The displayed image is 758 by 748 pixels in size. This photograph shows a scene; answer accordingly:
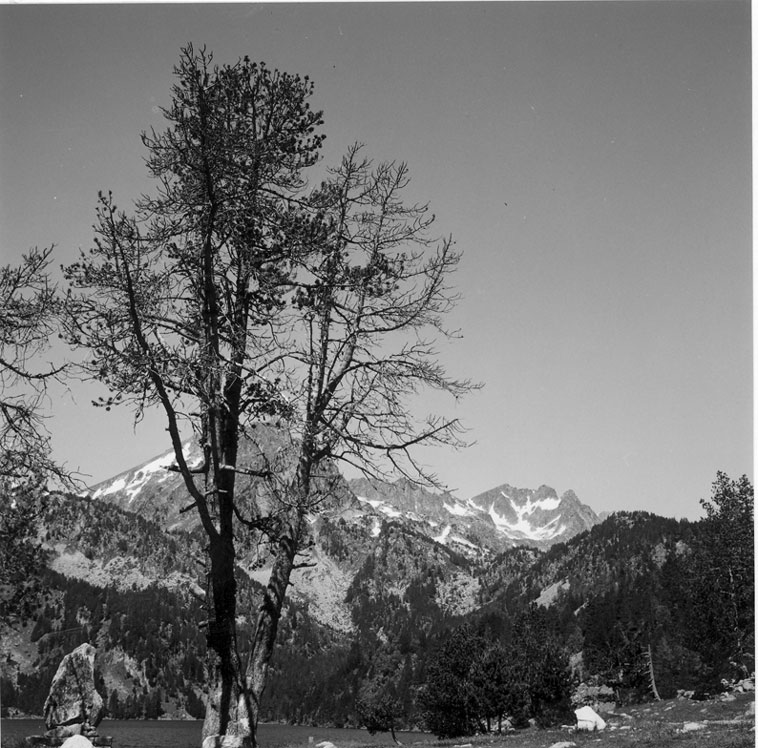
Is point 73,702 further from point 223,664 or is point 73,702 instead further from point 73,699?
point 223,664

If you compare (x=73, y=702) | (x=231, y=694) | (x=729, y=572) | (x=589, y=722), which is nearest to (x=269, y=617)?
(x=231, y=694)

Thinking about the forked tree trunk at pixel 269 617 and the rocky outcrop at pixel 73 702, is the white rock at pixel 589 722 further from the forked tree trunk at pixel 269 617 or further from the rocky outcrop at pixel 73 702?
the rocky outcrop at pixel 73 702

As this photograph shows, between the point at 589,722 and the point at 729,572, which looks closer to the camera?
the point at 589,722

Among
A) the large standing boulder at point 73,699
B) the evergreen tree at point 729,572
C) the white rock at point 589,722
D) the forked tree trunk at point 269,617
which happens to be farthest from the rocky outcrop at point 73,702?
the evergreen tree at point 729,572

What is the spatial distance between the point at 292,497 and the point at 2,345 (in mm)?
5574

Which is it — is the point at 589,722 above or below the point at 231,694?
below

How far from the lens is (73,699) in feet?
124

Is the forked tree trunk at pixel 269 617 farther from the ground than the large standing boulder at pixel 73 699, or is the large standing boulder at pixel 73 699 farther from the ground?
the forked tree trunk at pixel 269 617

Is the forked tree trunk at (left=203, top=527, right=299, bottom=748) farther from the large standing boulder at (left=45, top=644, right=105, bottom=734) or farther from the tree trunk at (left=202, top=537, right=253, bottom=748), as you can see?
the large standing boulder at (left=45, top=644, right=105, bottom=734)

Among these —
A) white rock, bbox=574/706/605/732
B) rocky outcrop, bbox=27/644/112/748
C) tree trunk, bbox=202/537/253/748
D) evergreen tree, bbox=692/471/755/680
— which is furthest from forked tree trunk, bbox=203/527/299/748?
evergreen tree, bbox=692/471/755/680

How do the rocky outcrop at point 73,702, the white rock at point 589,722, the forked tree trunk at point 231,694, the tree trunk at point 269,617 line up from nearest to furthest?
the forked tree trunk at point 231,694 → the tree trunk at point 269,617 → the white rock at point 589,722 → the rocky outcrop at point 73,702

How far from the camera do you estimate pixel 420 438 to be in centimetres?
1006

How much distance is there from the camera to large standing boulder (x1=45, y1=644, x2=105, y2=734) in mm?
37562

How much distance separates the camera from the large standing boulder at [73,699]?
123ft
